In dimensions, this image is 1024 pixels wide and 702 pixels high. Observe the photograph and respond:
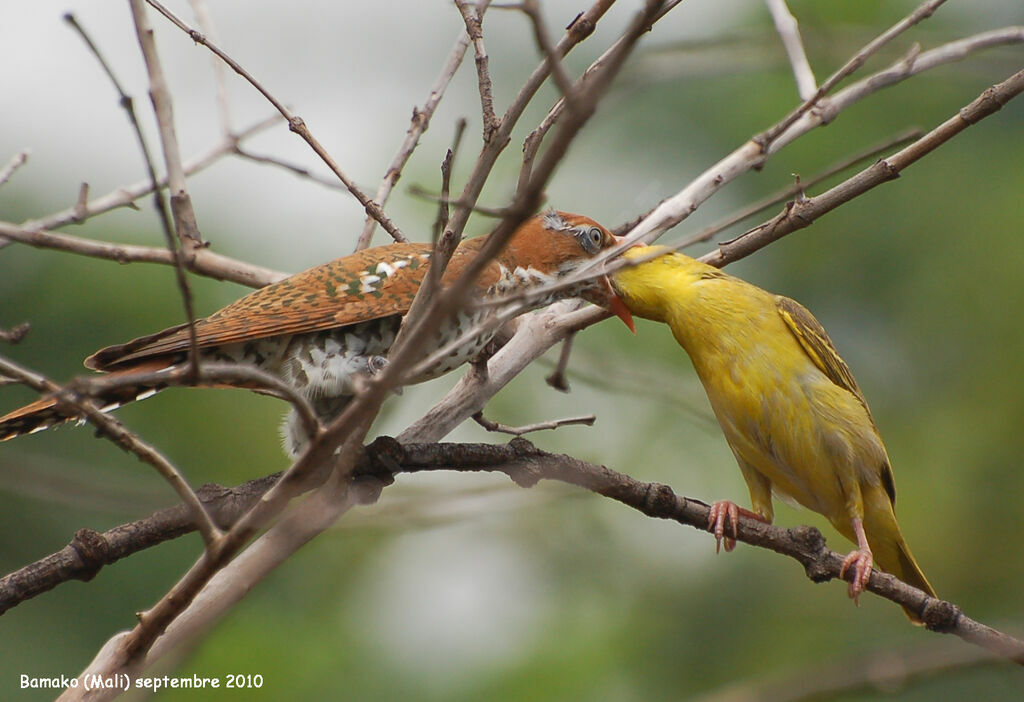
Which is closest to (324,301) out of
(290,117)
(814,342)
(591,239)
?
(290,117)

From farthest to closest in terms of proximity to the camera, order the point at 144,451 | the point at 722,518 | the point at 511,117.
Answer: the point at 722,518 < the point at 511,117 < the point at 144,451

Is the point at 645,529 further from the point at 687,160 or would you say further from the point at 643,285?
the point at 643,285

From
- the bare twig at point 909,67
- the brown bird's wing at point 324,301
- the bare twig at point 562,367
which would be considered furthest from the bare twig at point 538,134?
the bare twig at point 909,67

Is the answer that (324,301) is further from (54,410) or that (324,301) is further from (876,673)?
(876,673)

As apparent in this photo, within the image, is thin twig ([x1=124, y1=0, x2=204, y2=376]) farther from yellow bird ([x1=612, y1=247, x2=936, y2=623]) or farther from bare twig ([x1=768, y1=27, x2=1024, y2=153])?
bare twig ([x1=768, y1=27, x2=1024, y2=153])

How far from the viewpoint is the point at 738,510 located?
3449mm

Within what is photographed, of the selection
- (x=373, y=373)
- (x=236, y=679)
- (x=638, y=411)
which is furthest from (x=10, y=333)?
(x=638, y=411)

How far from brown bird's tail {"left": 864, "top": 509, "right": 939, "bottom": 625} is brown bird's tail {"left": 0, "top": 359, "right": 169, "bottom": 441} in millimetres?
2615

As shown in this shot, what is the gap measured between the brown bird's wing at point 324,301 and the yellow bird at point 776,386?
81cm

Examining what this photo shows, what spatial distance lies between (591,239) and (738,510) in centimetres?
138

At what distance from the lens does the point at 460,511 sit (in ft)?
5.97

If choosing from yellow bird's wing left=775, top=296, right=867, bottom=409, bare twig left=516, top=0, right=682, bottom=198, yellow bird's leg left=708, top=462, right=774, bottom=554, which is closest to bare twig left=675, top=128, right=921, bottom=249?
bare twig left=516, top=0, right=682, bottom=198

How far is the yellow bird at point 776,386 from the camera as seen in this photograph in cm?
362

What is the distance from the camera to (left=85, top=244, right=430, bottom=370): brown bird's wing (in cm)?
349
